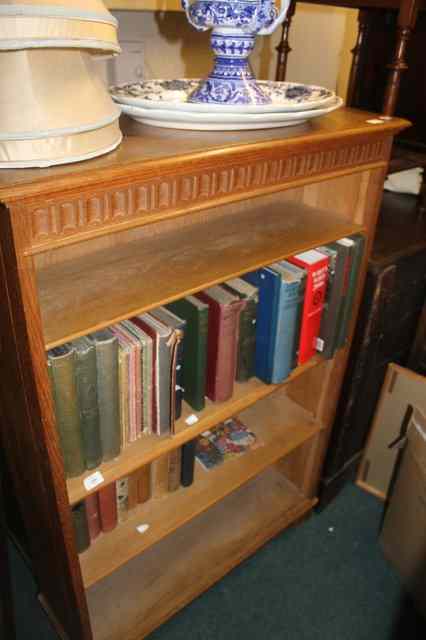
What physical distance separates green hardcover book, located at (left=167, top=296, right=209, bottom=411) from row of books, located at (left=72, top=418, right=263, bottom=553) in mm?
199

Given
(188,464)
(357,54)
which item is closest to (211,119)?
(188,464)

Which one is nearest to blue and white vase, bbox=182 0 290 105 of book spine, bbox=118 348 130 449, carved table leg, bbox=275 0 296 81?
book spine, bbox=118 348 130 449

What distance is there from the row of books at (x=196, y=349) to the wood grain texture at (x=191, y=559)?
0.59m

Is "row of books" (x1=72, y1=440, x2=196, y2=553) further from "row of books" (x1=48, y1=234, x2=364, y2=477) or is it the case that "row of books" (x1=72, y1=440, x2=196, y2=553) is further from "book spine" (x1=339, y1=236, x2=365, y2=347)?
"book spine" (x1=339, y1=236, x2=365, y2=347)

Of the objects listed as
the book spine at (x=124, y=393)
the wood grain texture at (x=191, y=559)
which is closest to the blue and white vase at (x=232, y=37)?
the book spine at (x=124, y=393)

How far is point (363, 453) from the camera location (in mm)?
1817

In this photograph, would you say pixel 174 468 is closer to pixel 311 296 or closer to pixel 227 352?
pixel 227 352

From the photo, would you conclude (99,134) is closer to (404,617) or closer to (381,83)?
(381,83)

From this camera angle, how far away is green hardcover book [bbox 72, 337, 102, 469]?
90 cm

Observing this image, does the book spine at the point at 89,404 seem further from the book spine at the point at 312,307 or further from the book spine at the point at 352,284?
the book spine at the point at 352,284

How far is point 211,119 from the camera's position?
0.84 metres

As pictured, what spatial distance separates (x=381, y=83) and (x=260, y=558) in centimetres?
154

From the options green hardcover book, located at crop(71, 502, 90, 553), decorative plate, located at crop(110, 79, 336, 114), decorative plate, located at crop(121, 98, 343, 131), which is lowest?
green hardcover book, located at crop(71, 502, 90, 553)

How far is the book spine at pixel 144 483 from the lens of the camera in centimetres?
127
